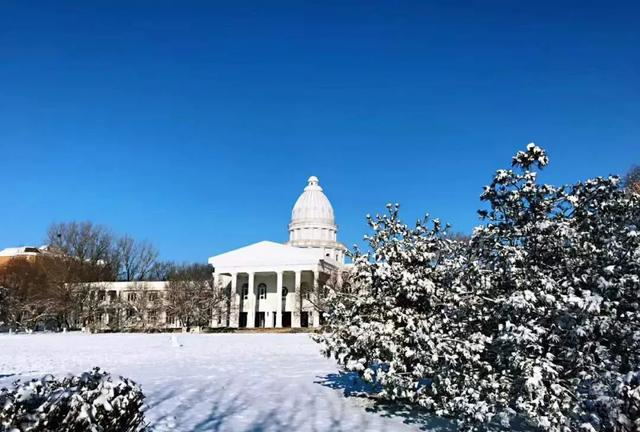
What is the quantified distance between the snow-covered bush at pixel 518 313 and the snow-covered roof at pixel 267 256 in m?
57.9

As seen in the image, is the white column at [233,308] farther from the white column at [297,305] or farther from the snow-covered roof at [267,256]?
the white column at [297,305]

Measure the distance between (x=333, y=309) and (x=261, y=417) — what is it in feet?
8.73

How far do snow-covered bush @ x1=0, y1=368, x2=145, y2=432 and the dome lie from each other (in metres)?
78.2

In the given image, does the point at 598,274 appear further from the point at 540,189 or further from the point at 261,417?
the point at 261,417

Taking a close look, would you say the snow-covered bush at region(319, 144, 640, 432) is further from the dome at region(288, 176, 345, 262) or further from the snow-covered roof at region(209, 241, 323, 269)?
the dome at region(288, 176, 345, 262)

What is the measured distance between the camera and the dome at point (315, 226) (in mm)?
84812

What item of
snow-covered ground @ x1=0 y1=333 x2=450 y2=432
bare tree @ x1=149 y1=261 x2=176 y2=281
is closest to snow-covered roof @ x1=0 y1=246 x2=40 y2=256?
bare tree @ x1=149 y1=261 x2=176 y2=281

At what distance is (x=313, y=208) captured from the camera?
8681cm

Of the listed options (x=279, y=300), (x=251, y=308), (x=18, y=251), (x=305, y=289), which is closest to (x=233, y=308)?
(x=251, y=308)

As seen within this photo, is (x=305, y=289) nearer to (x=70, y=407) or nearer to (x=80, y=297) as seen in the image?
(x=80, y=297)

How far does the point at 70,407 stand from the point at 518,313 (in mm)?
5285

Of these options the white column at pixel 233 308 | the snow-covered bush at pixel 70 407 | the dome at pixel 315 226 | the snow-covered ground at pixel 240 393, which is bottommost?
the snow-covered ground at pixel 240 393

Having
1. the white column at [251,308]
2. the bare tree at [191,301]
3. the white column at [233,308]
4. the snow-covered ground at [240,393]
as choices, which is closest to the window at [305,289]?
the white column at [251,308]

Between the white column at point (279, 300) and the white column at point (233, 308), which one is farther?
the white column at point (279, 300)
